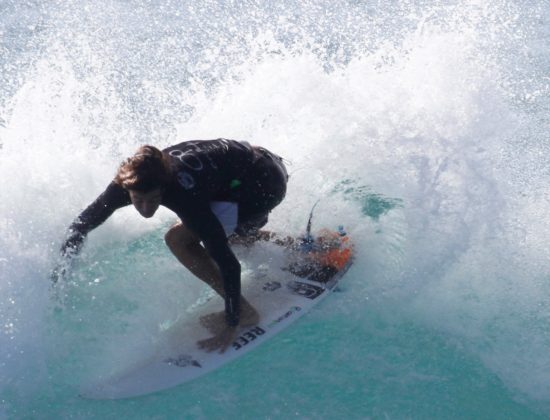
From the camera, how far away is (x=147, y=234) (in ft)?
16.9

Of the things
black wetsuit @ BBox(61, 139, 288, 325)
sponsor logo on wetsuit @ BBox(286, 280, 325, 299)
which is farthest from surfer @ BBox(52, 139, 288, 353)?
sponsor logo on wetsuit @ BBox(286, 280, 325, 299)

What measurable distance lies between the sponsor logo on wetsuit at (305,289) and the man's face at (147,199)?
5.30 ft

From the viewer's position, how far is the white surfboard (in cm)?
380

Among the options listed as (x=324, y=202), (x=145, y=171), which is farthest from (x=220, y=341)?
(x=324, y=202)

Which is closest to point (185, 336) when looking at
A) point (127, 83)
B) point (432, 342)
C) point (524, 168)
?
point (432, 342)

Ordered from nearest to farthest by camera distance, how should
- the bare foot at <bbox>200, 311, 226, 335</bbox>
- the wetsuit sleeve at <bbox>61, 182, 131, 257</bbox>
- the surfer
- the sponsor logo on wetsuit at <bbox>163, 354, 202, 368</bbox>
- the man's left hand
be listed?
the surfer
the wetsuit sleeve at <bbox>61, 182, 131, 257</bbox>
the sponsor logo on wetsuit at <bbox>163, 354, 202, 368</bbox>
the man's left hand
the bare foot at <bbox>200, 311, 226, 335</bbox>

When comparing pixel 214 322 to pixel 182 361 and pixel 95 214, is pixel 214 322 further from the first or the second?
pixel 95 214

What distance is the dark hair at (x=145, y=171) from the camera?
3.13 m

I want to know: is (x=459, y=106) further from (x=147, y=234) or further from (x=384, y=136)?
(x=147, y=234)

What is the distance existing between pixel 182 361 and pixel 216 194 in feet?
3.42

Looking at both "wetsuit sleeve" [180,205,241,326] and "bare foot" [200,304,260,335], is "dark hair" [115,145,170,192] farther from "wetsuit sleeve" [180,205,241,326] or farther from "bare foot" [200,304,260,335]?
"bare foot" [200,304,260,335]

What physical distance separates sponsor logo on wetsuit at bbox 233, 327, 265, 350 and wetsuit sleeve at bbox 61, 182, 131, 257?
111 centimetres

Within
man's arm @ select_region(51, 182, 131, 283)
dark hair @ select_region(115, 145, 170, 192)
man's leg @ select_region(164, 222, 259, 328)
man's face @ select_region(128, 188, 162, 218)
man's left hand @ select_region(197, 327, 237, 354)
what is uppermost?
dark hair @ select_region(115, 145, 170, 192)

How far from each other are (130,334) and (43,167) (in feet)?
6.39
